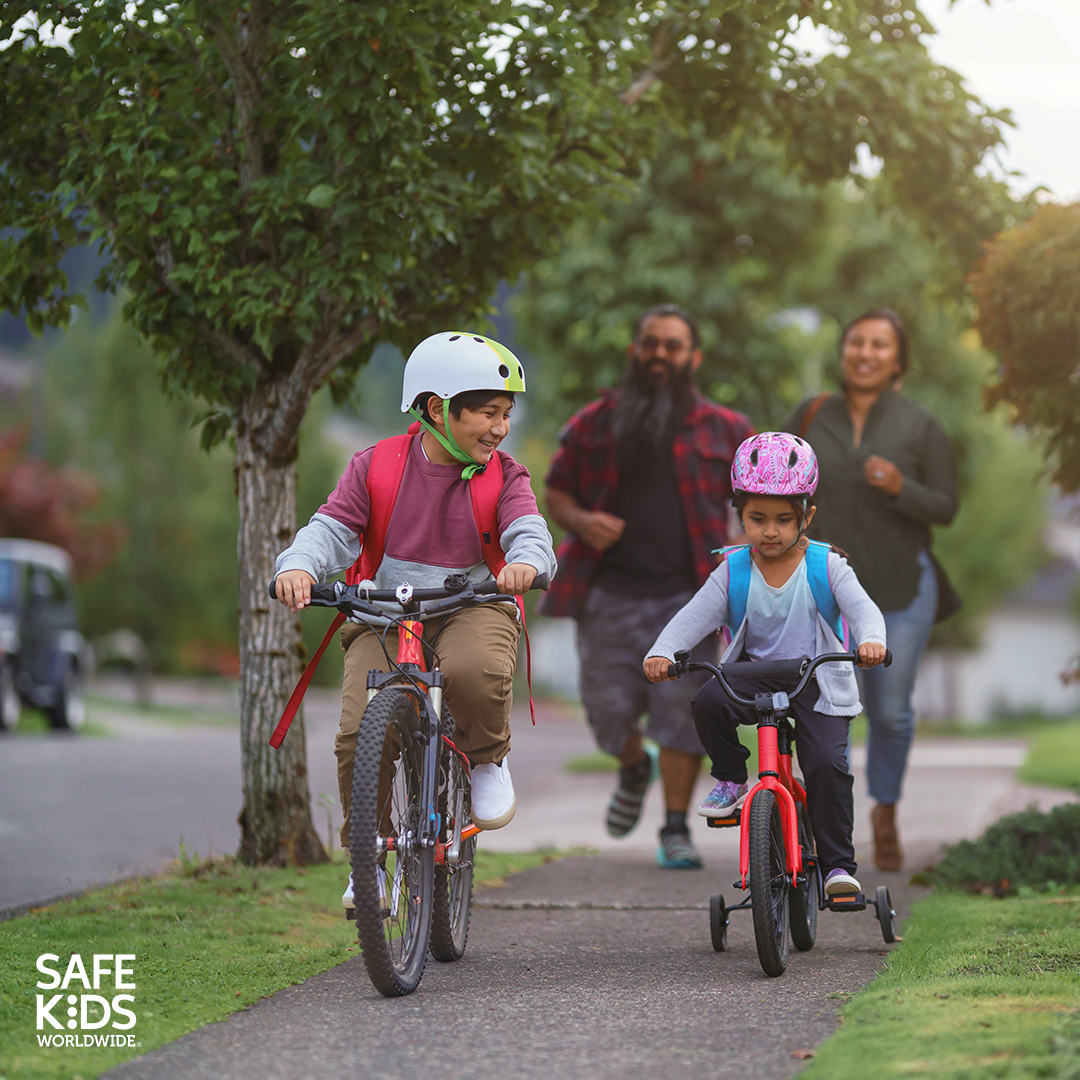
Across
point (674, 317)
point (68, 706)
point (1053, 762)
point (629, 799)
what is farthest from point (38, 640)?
point (674, 317)

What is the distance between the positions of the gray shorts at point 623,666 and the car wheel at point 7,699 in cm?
1135

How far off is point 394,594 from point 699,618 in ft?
3.43

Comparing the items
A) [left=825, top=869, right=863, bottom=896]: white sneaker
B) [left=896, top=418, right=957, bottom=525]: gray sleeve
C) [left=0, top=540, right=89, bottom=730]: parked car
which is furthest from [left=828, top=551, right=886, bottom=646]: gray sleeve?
[left=0, top=540, right=89, bottom=730]: parked car

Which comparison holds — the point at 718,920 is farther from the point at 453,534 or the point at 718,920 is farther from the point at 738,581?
the point at 453,534

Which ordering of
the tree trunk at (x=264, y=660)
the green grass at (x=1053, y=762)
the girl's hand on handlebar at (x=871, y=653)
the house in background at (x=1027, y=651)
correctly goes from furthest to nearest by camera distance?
the house in background at (x=1027, y=651) → the green grass at (x=1053, y=762) → the tree trunk at (x=264, y=660) → the girl's hand on handlebar at (x=871, y=653)

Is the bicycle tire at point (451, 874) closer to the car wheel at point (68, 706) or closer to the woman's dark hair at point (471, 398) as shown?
the woman's dark hair at point (471, 398)

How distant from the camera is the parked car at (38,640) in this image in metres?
16.9

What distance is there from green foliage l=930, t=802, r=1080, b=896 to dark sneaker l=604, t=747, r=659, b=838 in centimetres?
138

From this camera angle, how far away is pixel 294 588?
396cm

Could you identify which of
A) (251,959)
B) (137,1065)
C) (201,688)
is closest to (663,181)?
(251,959)

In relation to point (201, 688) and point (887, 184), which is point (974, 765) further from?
point (201, 688)

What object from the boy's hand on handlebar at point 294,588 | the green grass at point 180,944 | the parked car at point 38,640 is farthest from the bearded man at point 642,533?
the parked car at point 38,640

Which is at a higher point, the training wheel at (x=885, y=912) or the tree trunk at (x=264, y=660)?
the tree trunk at (x=264, y=660)

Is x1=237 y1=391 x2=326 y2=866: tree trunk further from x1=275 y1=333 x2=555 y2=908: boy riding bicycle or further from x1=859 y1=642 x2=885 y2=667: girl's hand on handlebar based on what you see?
x1=859 y1=642 x2=885 y2=667: girl's hand on handlebar
